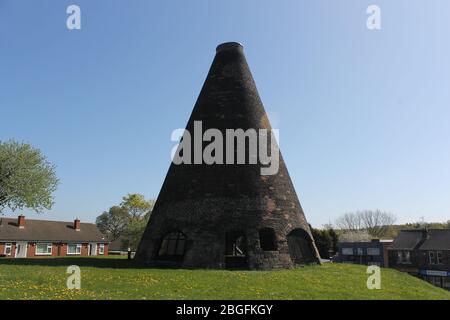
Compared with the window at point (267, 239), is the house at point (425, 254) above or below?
below

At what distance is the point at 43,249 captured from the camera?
4484 cm

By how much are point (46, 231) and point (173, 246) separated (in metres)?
35.7

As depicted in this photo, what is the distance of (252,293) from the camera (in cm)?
1016

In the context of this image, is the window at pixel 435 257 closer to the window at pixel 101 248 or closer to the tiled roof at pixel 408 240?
the tiled roof at pixel 408 240

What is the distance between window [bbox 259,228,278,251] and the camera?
56.7 ft

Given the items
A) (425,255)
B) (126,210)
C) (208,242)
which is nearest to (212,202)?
(208,242)

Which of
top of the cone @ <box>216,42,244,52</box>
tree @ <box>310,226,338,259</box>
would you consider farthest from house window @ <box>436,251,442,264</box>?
top of the cone @ <box>216,42,244,52</box>

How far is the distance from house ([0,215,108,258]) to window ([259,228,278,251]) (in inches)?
1430

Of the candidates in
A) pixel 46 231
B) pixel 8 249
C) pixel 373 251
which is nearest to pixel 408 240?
pixel 373 251

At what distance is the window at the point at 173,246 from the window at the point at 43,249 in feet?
110

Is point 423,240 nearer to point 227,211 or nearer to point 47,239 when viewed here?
point 227,211

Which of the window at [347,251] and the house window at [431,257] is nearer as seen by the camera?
the house window at [431,257]

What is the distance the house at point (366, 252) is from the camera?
51500 millimetres

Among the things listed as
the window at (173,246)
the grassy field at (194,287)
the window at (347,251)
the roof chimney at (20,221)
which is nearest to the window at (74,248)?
the roof chimney at (20,221)
